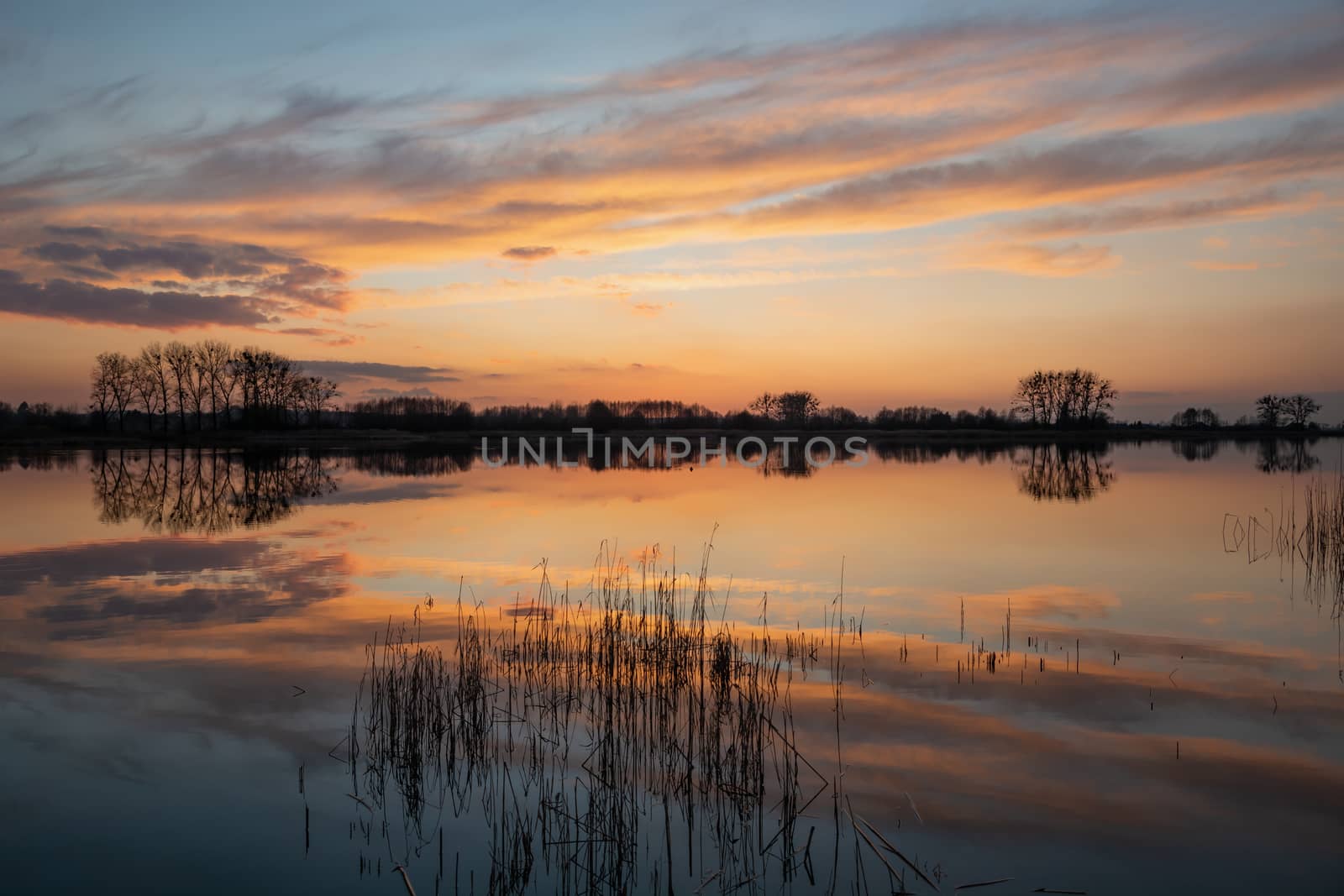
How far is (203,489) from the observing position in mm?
30734

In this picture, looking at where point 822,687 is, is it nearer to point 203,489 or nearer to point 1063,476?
point 203,489

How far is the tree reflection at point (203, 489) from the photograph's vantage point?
72.5 feet

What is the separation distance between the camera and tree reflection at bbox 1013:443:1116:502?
28528 millimetres

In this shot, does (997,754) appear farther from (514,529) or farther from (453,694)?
(514,529)

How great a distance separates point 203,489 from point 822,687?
29.4m

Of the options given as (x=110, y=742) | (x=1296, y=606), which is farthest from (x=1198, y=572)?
(x=110, y=742)

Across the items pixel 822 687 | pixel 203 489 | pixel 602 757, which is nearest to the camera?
pixel 602 757

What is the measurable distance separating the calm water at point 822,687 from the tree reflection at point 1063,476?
284 inches

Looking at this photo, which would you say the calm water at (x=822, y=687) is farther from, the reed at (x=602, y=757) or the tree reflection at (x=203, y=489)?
the tree reflection at (x=203, y=489)

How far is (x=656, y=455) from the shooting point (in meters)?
66.2

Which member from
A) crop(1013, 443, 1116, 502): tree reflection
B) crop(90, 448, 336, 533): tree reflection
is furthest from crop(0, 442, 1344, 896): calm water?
crop(1013, 443, 1116, 502): tree reflection

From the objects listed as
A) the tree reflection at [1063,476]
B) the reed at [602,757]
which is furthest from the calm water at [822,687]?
the tree reflection at [1063,476]

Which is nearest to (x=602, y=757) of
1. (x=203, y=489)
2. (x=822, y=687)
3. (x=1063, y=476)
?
(x=822, y=687)

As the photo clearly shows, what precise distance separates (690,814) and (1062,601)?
27.5ft
